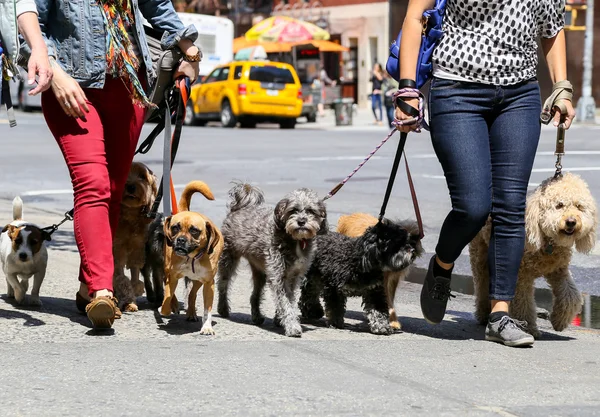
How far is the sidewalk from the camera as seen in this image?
4.19 m

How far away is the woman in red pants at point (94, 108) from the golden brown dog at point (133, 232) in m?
0.45

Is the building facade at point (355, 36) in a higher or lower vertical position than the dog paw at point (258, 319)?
higher

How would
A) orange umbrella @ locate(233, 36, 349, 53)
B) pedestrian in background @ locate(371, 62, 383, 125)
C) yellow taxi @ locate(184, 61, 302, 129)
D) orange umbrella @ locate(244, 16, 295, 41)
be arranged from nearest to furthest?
1. yellow taxi @ locate(184, 61, 302, 129)
2. pedestrian in background @ locate(371, 62, 383, 125)
3. orange umbrella @ locate(244, 16, 295, 41)
4. orange umbrella @ locate(233, 36, 349, 53)

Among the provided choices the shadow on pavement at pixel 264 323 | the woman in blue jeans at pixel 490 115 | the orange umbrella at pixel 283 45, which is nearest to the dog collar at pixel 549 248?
the woman in blue jeans at pixel 490 115

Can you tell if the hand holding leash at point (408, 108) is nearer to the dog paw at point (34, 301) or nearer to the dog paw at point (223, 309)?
the dog paw at point (223, 309)

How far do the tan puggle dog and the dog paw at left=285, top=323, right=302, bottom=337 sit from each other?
387mm

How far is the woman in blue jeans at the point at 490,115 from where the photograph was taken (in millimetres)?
5488

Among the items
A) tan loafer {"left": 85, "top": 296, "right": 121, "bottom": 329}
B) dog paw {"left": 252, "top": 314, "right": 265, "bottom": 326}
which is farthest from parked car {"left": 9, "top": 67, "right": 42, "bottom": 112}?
tan loafer {"left": 85, "top": 296, "right": 121, "bottom": 329}

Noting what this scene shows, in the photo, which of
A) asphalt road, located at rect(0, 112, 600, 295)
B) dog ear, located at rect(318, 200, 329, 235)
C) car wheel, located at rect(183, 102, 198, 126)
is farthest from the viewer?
car wheel, located at rect(183, 102, 198, 126)

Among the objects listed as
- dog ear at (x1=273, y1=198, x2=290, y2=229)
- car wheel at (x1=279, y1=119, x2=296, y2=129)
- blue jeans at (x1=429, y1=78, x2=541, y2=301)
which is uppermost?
blue jeans at (x1=429, y1=78, x2=541, y2=301)

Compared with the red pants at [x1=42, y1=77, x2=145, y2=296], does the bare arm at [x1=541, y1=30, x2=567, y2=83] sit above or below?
above

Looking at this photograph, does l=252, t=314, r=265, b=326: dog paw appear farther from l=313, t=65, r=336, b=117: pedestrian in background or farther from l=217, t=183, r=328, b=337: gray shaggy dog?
l=313, t=65, r=336, b=117: pedestrian in background

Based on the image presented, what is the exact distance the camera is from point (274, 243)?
6031 millimetres

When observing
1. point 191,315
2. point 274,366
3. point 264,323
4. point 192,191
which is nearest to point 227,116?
point 192,191
